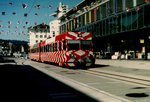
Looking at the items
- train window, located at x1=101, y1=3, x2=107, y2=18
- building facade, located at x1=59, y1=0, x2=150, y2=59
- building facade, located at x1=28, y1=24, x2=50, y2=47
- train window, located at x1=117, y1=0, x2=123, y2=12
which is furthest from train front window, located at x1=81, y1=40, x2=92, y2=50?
building facade, located at x1=28, y1=24, x2=50, y2=47

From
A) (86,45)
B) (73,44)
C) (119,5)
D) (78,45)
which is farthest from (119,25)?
(73,44)

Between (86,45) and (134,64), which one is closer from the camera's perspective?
(86,45)

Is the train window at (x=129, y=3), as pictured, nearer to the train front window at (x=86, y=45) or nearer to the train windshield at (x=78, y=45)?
the train front window at (x=86, y=45)

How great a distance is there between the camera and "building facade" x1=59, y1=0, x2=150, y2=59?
1190 inches

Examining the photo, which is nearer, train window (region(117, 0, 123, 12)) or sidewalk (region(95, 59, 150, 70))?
sidewalk (region(95, 59, 150, 70))

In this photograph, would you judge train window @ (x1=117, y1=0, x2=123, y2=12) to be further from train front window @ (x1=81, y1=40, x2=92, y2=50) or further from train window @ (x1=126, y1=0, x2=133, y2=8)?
train front window @ (x1=81, y1=40, x2=92, y2=50)

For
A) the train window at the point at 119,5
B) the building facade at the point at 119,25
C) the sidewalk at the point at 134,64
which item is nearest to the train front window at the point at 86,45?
the sidewalk at the point at 134,64

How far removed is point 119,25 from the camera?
3528cm

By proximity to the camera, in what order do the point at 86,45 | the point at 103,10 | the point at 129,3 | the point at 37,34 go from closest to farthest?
1. the point at 86,45
2. the point at 129,3
3. the point at 103,10
4. the point at 37,34

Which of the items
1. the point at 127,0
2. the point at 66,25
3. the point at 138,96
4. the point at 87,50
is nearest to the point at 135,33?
the point at 127,0

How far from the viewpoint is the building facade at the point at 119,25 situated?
30.2 metres

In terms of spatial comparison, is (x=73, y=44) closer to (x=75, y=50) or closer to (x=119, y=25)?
(x=75, y=50)

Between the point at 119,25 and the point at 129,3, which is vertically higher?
the point at 129,3

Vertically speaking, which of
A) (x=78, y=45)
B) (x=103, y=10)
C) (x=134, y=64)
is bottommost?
(x=134, y=64)
